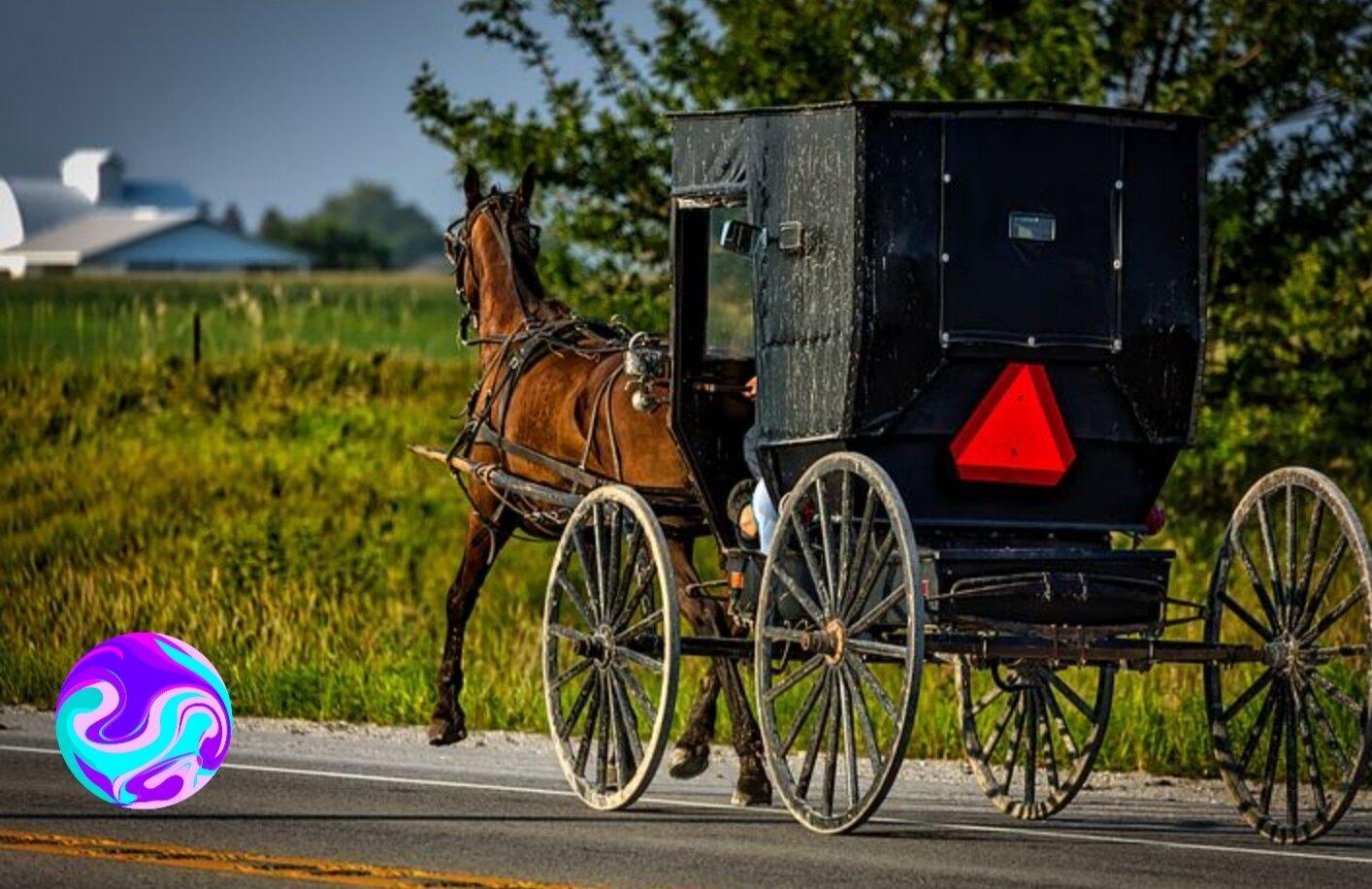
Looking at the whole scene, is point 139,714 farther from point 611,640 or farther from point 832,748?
point 832,748

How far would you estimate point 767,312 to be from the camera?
1095 cm

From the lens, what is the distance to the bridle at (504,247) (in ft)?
46.1

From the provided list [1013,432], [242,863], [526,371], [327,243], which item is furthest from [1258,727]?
[327,243]

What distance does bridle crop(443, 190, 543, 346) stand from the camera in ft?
46.1

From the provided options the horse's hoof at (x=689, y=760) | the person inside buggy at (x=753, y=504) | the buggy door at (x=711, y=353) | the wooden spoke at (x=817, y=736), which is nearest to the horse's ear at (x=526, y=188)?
the buggy door at (x=711, y=353)

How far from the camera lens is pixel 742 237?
11.0 metres

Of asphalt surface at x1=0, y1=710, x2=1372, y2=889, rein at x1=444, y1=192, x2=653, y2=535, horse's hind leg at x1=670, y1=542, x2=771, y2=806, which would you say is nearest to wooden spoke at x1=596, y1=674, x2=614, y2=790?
asphalt surface at x1=0, y1=710, x2=1372, y2=889

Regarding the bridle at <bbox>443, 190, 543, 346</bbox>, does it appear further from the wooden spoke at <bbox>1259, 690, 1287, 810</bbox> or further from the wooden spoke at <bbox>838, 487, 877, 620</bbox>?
the wooden spoke at <bbox>1259, 690, 1287, 810</bbox>

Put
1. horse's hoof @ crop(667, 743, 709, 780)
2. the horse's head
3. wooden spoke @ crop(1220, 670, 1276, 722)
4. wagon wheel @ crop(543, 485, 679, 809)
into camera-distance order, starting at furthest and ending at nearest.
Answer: the horse's head
horse's hoof @ crop(667, 743, 709, 780)
wagon wheel @ crop(543, 485, 679, 809)
wooden spoke @ crop(1220, 670, 1276, 722)

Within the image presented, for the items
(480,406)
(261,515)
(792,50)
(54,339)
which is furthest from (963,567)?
(54,339)

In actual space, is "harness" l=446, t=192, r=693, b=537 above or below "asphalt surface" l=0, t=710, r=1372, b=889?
above

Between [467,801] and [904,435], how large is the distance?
89.4 inches

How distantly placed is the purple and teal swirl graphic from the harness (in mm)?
2643

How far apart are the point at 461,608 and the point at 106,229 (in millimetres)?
29719
